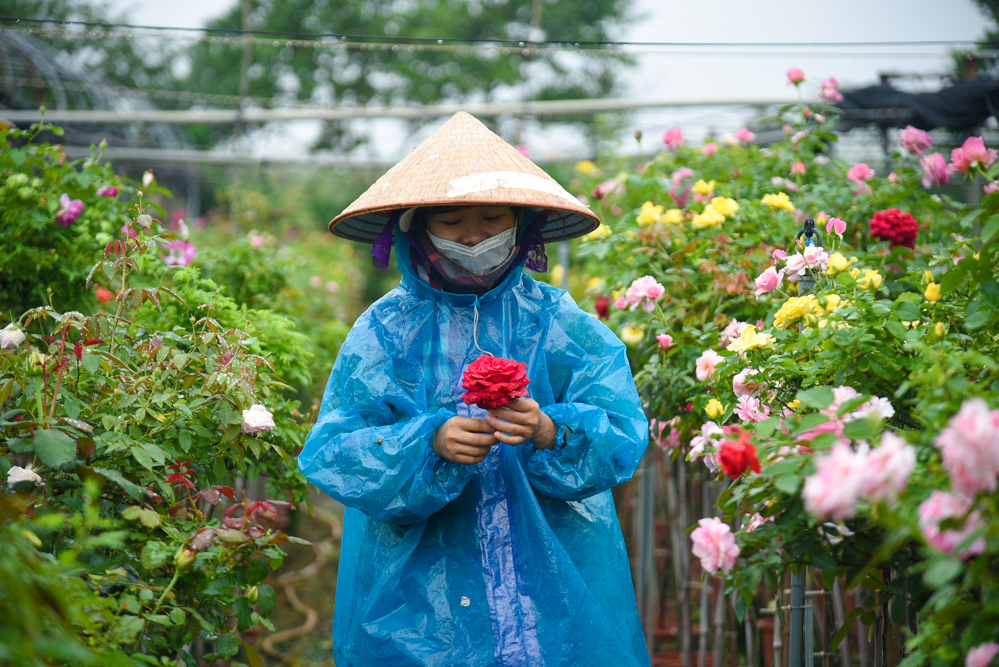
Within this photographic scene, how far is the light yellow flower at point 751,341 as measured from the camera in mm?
1654

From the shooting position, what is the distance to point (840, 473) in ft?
3.01

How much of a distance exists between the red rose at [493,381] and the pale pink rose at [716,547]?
43cm

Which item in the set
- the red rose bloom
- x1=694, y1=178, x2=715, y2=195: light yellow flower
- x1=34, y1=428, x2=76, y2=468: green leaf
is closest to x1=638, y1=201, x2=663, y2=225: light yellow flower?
x1=694, y1=178, x2=715, y2=195: light yellow flower

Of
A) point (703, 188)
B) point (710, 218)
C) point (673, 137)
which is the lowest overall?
point (710, 218)

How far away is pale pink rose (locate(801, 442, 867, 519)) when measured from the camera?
35.8 inches

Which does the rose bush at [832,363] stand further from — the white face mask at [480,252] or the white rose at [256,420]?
the white rose at [256,420]

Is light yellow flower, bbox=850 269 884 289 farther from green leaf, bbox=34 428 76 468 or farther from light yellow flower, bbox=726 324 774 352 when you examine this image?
green leaf, bbox=34 428 76 468

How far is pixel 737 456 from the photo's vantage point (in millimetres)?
1165

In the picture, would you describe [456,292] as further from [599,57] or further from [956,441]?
[599,57]

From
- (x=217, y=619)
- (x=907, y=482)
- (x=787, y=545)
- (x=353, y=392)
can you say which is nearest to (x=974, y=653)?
(x=907, y=482)

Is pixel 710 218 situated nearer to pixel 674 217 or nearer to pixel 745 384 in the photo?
pixel 674 217

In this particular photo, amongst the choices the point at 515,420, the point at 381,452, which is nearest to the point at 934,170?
the point at 515,420

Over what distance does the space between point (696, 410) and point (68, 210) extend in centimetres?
216

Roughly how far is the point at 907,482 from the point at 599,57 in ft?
57.6
